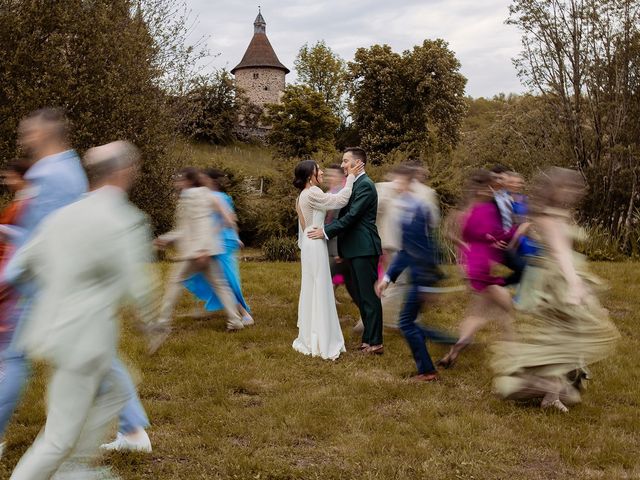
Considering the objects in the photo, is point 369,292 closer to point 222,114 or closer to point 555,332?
point 555,332

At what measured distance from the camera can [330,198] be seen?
25.2 feet

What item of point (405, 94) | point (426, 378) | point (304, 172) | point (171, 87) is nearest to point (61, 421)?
point (426, 378)

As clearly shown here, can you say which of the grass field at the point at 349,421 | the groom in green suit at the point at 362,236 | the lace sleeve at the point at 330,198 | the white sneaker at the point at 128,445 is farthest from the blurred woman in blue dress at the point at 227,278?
the white sneaker at the point at 128,445

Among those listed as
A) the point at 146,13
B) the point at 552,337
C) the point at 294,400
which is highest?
the point at 146,13

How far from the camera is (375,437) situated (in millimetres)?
5367

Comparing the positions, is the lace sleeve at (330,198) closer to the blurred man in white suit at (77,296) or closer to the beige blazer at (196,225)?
the beige blazer at (196,225)

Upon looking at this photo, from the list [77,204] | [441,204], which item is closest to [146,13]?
[441,204]

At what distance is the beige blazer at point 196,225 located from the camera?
8.53 metres

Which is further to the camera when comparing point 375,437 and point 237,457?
point 375,437

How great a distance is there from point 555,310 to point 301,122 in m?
55.1

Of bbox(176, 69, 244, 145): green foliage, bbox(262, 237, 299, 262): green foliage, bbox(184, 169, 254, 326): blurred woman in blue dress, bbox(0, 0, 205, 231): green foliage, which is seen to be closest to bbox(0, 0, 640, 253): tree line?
bbox(0, 0, 205, 231): green foliage

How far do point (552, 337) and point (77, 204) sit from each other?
4267 millimetres

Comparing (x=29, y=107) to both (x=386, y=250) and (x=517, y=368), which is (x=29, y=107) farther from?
(x=517, y=368)

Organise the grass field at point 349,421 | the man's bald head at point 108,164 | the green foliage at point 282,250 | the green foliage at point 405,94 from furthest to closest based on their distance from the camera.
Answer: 1. the green foliage at point 405,94
2. the green foliage at point 282,250
3. the grass field at point 349,421
4. the man's bald head at point 108,164
